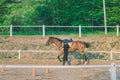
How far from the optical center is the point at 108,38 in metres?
29.1

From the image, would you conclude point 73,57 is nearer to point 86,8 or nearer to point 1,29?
point 1,29

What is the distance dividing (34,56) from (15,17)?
43.9 feet

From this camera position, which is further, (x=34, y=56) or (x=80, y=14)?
(x=80, y=14)

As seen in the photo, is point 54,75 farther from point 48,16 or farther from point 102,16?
point 102,16

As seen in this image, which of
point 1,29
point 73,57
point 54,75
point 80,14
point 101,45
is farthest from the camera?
point 80,14

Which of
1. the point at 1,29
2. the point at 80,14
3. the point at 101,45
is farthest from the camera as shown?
the point at 80,14

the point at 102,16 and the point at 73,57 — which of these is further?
the point at 102,16

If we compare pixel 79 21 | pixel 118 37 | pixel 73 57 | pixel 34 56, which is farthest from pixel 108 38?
pixel 79 21

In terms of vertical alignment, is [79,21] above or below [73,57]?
above

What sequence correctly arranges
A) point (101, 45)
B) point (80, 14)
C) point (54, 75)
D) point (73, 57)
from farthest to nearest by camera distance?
1. point (80, 14)
2. point (101, 45)
3. point (73, 57)
4. point (54, 75)

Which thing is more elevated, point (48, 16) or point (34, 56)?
point (48, 16)

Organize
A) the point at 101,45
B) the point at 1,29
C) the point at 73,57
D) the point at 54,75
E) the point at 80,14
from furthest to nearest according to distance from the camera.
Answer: the point at 80,14 < the point at 1,29 < the point at 101,45 < the point at 73,57 < the point at 54,75

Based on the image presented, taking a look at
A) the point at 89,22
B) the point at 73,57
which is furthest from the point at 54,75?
the point at 89,22

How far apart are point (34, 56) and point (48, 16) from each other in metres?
13.9
